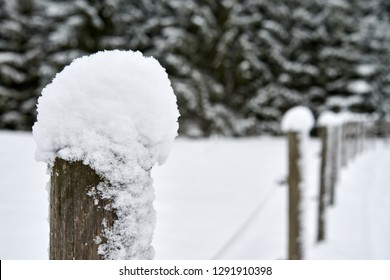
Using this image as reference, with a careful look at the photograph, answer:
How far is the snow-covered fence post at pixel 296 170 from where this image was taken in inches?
98.2

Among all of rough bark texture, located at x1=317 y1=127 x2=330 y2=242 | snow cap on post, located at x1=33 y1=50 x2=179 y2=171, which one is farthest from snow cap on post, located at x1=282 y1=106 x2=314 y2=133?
snow cap on post, located at x1=33 y1=50 x2=179 y2=171

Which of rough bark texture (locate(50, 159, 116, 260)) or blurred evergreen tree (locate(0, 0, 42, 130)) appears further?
blurred evergreen tree (locate(0, 0, 42, 130))

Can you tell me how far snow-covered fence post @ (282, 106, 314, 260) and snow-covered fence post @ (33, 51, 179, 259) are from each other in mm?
1778

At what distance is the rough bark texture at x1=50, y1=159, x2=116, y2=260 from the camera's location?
0.82 meters

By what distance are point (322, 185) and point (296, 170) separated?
3.38ft

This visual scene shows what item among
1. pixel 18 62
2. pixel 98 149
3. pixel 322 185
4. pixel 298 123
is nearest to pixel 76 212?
pixel 98 149

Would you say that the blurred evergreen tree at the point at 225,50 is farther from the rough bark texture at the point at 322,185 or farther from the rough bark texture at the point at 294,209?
the rough bark texture at the point at 294,209

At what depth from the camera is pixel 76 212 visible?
828mm

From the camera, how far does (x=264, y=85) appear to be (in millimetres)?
16125

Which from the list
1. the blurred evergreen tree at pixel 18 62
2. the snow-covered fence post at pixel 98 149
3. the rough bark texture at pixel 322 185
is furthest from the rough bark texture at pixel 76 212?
the blurred evergreen tree at pixel 18 62

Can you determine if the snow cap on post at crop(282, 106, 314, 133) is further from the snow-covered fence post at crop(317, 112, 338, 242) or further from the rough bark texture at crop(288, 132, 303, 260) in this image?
the snow-covered fence post at crop(317, 112, 338, 242)

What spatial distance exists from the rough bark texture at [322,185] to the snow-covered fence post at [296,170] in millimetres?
836

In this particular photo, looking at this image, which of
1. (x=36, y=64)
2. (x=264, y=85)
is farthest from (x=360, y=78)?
(x=36, y=64)
